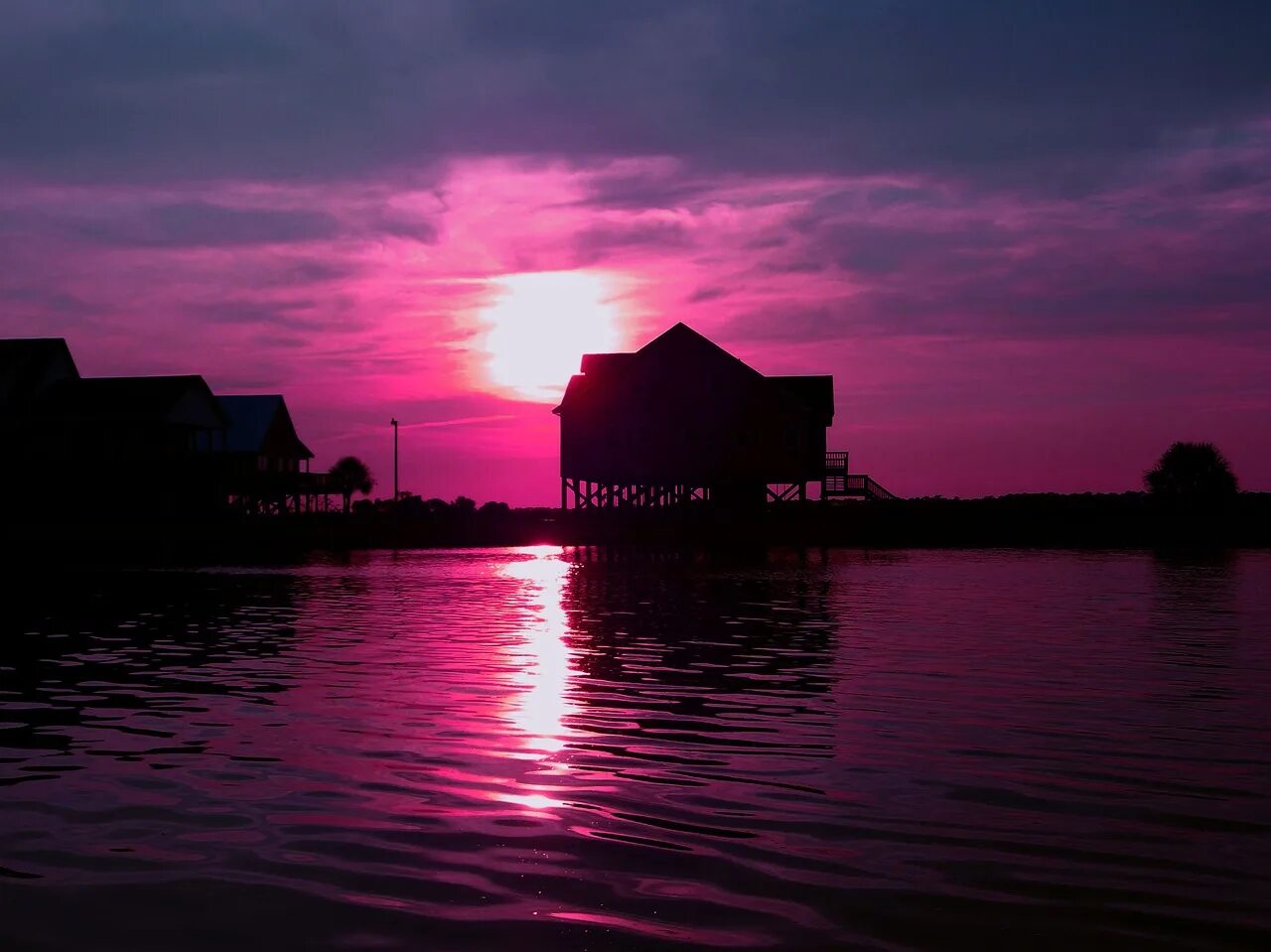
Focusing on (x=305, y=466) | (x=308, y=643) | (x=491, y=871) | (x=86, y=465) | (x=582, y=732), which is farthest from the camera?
(x=305, y=466)

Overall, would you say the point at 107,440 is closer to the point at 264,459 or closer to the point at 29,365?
the point at 29,365

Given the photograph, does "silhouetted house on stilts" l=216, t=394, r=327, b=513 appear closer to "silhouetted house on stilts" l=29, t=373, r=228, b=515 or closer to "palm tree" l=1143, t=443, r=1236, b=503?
"silhouetted house on stilts" l=29, t=373, r=228, b=515

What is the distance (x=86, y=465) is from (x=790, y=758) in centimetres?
5928

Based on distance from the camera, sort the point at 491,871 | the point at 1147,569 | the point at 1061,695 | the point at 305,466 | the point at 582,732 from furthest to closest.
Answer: the point at 305,466 → the point at 1147,569 → the point at 1061,695 → the point at 582,732 → the point at 491,871

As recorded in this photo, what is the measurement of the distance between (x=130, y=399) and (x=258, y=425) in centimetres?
1470

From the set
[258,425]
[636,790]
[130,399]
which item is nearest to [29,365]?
[130,399]

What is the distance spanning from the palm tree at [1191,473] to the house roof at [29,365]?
7775cm

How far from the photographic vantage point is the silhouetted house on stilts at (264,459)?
2813 inches

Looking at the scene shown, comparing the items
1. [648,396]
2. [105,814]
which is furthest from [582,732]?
[648,396]

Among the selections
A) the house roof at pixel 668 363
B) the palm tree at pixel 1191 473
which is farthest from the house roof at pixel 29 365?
the palm tree at pixel 1191 473

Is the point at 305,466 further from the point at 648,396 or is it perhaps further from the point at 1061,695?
the point at 1061,695

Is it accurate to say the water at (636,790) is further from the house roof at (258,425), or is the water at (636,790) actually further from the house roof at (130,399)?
the house roof at (258,425)

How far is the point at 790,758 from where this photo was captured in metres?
10.2

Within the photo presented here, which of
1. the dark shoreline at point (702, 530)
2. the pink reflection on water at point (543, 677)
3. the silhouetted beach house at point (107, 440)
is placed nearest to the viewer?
the pink reflection on water at point (543, 677)
